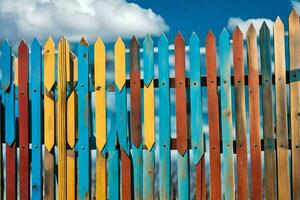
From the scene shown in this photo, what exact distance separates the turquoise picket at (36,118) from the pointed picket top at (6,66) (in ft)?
0.93

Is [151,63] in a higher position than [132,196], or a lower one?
higher

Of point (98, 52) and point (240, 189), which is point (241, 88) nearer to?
point (240, 189)

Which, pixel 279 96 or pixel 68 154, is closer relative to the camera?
pixel 279 96

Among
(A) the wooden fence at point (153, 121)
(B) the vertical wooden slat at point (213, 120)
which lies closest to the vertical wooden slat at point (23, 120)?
(A) the wooden fence at point (153, 121)

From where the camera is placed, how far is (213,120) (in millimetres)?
6578

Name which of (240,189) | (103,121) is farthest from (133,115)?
(240,189)

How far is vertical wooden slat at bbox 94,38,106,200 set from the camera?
272 inches

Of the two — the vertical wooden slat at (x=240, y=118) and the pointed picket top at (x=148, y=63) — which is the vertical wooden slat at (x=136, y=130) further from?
the vertical wooden slat at (x=240, y=118)

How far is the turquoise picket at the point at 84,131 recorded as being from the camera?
22.9ft

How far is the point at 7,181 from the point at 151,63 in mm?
2228

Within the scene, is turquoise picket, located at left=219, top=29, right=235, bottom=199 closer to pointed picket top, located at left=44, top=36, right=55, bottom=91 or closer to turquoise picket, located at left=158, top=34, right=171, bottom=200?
turquoise picket, located at left=158, top=34, right=171, bottom=200

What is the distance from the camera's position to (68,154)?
23.2 feet

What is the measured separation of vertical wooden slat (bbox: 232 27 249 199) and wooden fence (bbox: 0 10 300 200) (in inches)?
0.4

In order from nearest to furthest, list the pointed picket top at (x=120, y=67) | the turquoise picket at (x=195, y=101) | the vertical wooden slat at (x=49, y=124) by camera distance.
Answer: the turquoise picket at (x=195, y=101), the pointed picket top at (x=120, y=67), the vertical wooden slat at (x=49, y=124)
